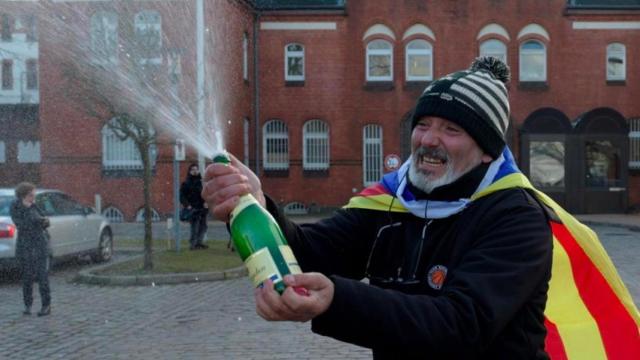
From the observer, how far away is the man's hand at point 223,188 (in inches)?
110

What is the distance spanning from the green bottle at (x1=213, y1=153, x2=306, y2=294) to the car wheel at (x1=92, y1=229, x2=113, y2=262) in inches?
671

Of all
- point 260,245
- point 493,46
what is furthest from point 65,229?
point 493,46

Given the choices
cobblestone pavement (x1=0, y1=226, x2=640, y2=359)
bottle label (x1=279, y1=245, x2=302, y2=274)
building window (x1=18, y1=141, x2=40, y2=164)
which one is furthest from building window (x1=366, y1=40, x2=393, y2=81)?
bottle label (x1=279, y1=245, x2=302, y2=274)

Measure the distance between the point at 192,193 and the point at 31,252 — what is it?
8054 millimetres

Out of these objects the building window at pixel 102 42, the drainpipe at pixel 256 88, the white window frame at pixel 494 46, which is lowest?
the building window at pixel 102 42

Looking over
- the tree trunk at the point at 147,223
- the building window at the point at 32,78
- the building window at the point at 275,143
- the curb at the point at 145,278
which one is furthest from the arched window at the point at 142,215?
the curb at the point at 145,278

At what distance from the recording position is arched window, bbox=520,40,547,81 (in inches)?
1468

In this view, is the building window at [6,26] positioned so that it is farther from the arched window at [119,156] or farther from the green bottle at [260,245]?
the green bottle at [260,245]

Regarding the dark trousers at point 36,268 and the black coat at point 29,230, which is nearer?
the dark trousers at point 36,268

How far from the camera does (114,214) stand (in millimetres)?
33781

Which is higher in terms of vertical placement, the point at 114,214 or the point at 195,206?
the point at 195,206

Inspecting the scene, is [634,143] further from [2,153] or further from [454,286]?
[454,286]

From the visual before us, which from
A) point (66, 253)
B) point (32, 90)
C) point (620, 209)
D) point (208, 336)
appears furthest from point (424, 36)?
point (208, 336)

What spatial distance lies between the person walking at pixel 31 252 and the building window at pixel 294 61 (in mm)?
25694
